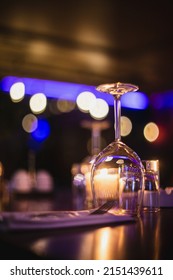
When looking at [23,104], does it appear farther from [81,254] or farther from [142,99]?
[81,254]

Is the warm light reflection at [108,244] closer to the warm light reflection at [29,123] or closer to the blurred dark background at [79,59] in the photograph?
the blurred dark background at [79,59]

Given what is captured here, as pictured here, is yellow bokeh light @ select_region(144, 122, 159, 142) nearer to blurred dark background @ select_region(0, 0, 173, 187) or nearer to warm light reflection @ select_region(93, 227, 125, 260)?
blurred dark background @ select_region(0, 0, 173, 187)

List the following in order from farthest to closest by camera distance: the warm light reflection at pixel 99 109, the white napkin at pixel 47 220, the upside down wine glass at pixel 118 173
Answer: the warm light reflection at pixel 99 109, the upside down wine glass at pixel 118 173, the white napkin at pixel 47 220

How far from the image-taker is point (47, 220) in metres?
0.75

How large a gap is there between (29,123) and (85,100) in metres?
0.75

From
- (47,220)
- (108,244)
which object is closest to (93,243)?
(108,244)

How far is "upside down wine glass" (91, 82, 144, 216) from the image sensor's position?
102 cm

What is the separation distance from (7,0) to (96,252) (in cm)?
223

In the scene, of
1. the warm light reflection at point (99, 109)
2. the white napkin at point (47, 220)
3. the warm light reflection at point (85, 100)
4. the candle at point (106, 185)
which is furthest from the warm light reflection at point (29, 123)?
the white napkin at point (47, 220)

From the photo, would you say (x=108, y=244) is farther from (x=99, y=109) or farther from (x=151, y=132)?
(x=151, y=132)

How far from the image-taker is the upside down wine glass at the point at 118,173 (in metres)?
1.02

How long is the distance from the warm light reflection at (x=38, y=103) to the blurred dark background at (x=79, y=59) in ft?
0.24

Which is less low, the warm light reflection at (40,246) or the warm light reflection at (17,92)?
the warm light reflection at (17,92)

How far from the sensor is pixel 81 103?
17.3 feet
